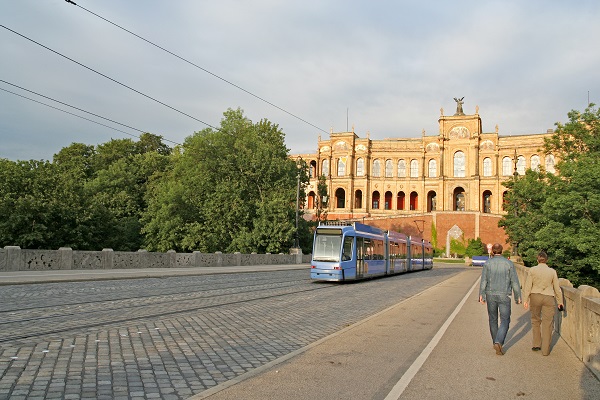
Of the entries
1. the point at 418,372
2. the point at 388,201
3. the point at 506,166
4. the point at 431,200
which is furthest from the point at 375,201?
the point at 418,372

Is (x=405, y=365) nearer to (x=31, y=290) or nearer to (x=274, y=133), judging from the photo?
(x=31, y=290)

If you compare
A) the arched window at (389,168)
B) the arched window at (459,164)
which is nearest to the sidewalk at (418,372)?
the arched window at (459,164)

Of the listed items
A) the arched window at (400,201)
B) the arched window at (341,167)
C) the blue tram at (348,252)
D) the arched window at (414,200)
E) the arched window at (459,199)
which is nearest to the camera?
the blue tram at (348,252)

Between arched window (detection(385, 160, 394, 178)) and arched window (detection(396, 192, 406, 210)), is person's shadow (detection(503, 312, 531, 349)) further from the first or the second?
arched window (detection(396, 192, 406, 210))

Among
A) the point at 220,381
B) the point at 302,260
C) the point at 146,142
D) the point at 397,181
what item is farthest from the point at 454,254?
the point at 220,381

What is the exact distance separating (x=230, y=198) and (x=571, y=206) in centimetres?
3270

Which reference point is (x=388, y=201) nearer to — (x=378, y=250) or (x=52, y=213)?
(x=52, y=213)

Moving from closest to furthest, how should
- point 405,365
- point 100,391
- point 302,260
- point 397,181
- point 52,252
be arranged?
point 100,391
point 405,365
point 52,252
point 302,260
point 397,181

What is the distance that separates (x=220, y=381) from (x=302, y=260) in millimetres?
45347

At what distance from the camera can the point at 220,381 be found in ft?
20.4

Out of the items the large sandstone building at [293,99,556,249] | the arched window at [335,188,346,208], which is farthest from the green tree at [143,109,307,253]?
the arched window at [335,188,346,208]

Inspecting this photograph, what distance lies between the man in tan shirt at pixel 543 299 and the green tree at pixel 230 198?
4242 centimetres

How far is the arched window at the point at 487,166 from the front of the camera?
90.5 meters

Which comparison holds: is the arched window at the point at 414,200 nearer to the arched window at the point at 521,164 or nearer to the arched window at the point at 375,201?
the arched window at the point at 375,201
